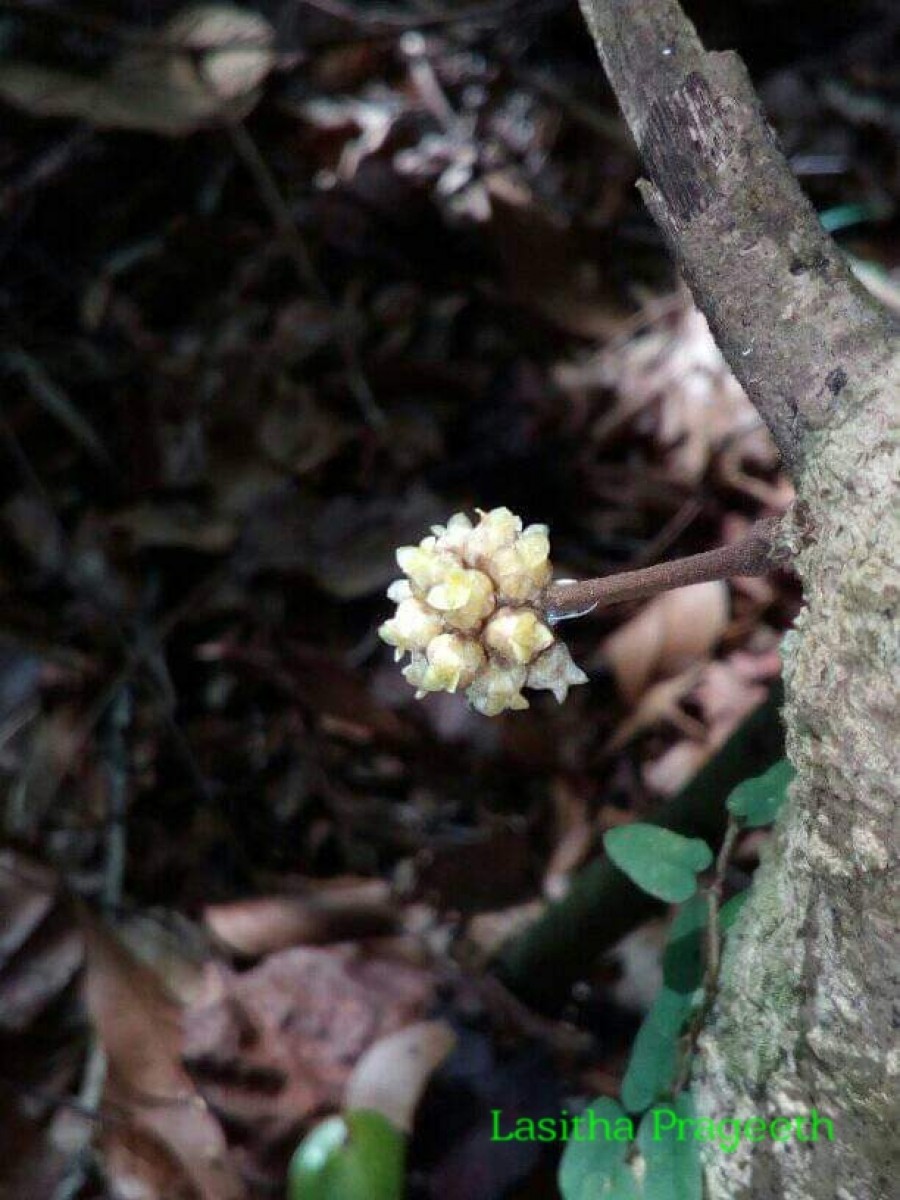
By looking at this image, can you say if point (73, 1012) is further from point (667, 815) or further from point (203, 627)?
point (667, 815)

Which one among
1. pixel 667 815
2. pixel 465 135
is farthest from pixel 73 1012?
pixel 465 135

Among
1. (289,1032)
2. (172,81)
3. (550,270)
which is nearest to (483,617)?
(289,1032)

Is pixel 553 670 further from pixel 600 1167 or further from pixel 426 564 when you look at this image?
pixel 600 1167

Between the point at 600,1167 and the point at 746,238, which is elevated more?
the point at 746,238

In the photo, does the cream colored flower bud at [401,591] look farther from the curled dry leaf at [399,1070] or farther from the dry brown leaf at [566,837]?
the dry brown leaf at [566,837]

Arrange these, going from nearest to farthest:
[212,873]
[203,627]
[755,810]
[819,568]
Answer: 1. [819,568]
2. [755,810]
3. [212,873]
4. [203,627]

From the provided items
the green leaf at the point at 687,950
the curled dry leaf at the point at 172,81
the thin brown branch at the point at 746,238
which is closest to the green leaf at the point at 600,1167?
the green leaf at the point at 687,950
